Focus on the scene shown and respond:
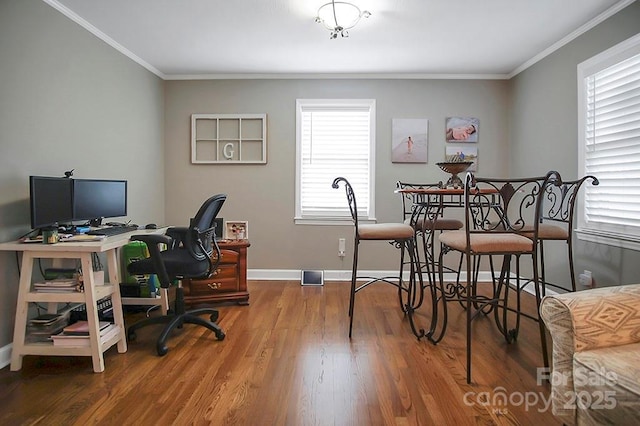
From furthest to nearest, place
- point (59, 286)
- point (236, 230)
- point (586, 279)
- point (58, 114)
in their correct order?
point (236, 230), point (586, 279), point (58, 114), point (59, 286)

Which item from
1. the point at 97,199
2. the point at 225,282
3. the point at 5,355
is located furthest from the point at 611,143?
the point at 5,355

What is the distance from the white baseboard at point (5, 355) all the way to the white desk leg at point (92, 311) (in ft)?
1.84

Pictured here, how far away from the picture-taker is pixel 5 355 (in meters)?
2.07

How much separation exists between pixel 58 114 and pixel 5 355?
5.28 feet

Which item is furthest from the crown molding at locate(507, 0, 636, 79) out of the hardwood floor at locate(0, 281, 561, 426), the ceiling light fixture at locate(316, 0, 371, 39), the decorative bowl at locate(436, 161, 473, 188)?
the hardwood floor at locate(0, 281, 561, 426)

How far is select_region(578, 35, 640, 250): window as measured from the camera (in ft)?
7.92

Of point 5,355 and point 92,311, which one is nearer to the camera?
point 92,311

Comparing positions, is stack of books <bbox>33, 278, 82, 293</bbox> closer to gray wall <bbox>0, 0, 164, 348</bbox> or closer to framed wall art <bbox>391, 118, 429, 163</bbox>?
gray wall <bbox>0, 0, 164, 348</bbox>

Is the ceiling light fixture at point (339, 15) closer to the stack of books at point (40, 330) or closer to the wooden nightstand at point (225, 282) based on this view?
the wooden nightstand at point (225, 282)

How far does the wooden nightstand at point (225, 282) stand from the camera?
3.21 meters

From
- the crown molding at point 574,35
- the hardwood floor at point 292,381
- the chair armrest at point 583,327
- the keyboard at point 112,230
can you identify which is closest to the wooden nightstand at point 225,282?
the hardwood floor at point 292,381

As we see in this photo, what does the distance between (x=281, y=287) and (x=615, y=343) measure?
2.93 m

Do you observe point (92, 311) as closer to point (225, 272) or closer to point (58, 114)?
point (225, 272)

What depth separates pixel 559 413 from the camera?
1.34 m
